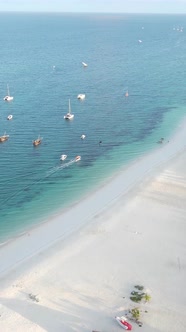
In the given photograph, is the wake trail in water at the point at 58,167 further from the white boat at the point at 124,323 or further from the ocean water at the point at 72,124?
the white boat at the point at 124,323

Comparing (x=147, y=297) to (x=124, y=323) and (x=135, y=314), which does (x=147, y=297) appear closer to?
(x=135, y=314)

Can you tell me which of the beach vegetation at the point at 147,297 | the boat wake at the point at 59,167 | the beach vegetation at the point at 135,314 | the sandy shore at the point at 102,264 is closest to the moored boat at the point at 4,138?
the boat wake at the point at 59,167

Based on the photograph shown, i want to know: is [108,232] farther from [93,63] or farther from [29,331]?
[93,63]

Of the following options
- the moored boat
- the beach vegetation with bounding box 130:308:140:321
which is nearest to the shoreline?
the beach vegetation with bounding box 130:308:140:321

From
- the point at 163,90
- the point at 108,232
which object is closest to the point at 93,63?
the point at 163,90

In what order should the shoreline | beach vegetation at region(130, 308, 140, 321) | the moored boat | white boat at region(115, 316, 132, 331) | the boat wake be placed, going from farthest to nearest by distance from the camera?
the moored boat → the boat wake → the shoreline → beach vegetation at region(130, 308, 140, 321) → white boat at region(115, 316, 132, 331)

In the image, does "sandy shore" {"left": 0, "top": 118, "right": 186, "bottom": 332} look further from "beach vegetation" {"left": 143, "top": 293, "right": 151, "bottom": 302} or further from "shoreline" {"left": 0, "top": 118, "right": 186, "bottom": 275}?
"beach vegetation" {"left": 143, "top": 293, "right": 151, "bottom": 302}

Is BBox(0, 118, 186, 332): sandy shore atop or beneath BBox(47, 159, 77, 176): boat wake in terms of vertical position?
beneath

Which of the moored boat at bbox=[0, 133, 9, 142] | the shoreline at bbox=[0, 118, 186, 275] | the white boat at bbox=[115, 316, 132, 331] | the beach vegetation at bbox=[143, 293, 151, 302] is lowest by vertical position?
the white boat at bbox=[115, 316, 132, 331]
